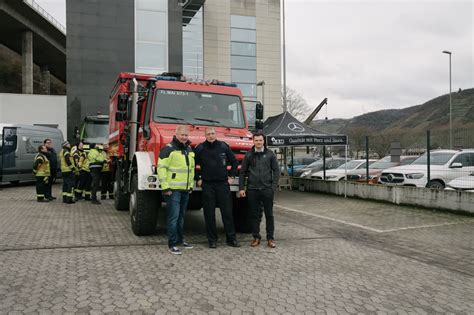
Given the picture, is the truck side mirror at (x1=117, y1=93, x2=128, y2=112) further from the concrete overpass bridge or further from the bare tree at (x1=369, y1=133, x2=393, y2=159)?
the concrete overpass bridge

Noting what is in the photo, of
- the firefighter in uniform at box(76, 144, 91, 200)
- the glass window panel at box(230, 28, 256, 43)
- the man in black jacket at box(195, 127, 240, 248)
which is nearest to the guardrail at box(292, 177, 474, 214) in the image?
the man in black jacket at box(195, 127, 240, 248)

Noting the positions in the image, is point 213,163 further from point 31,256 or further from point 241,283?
point 31,256

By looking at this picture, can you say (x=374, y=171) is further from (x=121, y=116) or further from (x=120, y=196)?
(x=121, y=116)

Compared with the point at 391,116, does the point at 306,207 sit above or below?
below

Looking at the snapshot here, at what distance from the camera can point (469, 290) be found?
5.20 metres

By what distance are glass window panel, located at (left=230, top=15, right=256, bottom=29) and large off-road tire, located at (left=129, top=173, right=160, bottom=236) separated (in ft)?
121

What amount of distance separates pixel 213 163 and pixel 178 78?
2.61 metres

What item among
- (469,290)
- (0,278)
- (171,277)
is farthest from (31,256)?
(469,290)

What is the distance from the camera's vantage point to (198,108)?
27.5ft

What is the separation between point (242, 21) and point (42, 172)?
108 ft

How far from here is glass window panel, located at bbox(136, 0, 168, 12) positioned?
26.1m

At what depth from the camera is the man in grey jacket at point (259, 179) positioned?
7164mm

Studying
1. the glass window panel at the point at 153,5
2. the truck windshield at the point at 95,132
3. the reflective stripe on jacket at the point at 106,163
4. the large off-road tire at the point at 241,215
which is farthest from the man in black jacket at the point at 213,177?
the glass window panel at the point at 153,5

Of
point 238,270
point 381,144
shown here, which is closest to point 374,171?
point 381,144
